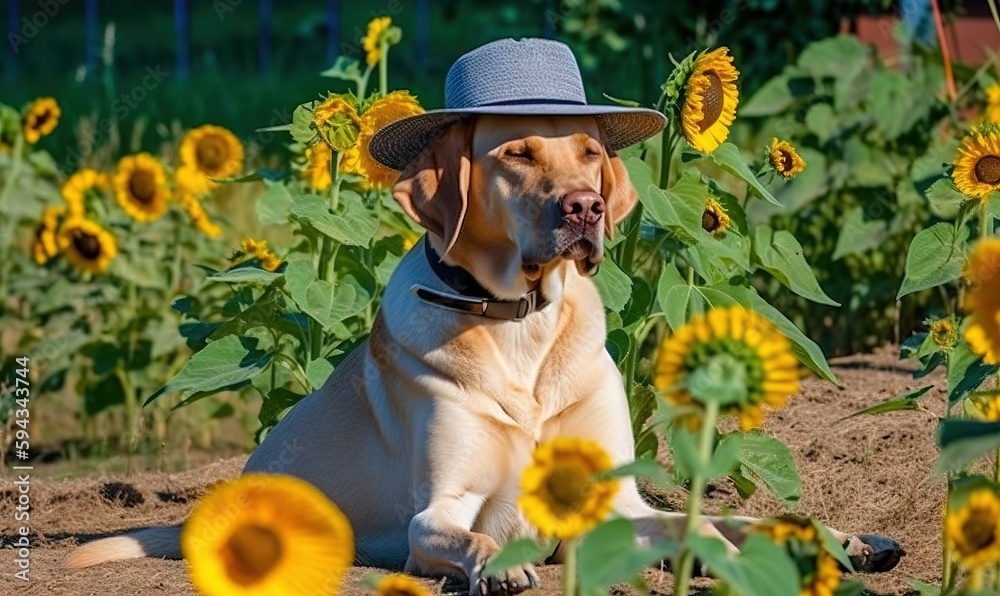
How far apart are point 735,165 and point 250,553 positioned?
2.15 m

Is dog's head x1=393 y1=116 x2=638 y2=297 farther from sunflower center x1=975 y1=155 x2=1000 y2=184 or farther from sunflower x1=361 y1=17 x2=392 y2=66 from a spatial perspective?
sunflower x1=361 y1=17 x2=392 y2=66

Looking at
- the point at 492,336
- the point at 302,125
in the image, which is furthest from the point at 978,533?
the point at 302,125

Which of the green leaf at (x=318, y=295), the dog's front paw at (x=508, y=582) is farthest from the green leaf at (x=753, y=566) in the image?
the green leaf at (x=318, y=295)

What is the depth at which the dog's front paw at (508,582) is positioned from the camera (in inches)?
116

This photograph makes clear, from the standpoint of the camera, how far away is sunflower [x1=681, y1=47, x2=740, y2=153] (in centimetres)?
362

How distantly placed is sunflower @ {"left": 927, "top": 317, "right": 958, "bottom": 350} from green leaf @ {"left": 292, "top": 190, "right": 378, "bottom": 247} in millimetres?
1387

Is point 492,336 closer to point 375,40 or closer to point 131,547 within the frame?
point 131,547

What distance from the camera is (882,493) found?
13.0 feet

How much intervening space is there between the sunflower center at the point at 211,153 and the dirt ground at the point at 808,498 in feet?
3.31

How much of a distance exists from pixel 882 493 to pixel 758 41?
13.8 feet

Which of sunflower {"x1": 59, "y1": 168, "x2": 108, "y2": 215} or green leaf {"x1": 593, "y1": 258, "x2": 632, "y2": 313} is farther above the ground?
green leaf {"x1": 593, "y1": 258, "x2": 632, "y2": 313}

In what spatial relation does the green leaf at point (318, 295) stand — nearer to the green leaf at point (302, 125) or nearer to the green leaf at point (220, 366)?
the green leaf at point (220, 366)

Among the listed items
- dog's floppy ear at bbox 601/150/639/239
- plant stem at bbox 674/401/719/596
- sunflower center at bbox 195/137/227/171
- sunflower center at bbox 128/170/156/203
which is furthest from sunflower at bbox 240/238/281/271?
plant stem at bbox 674/401/719/596

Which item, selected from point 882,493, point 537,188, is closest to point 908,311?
point 882,493
